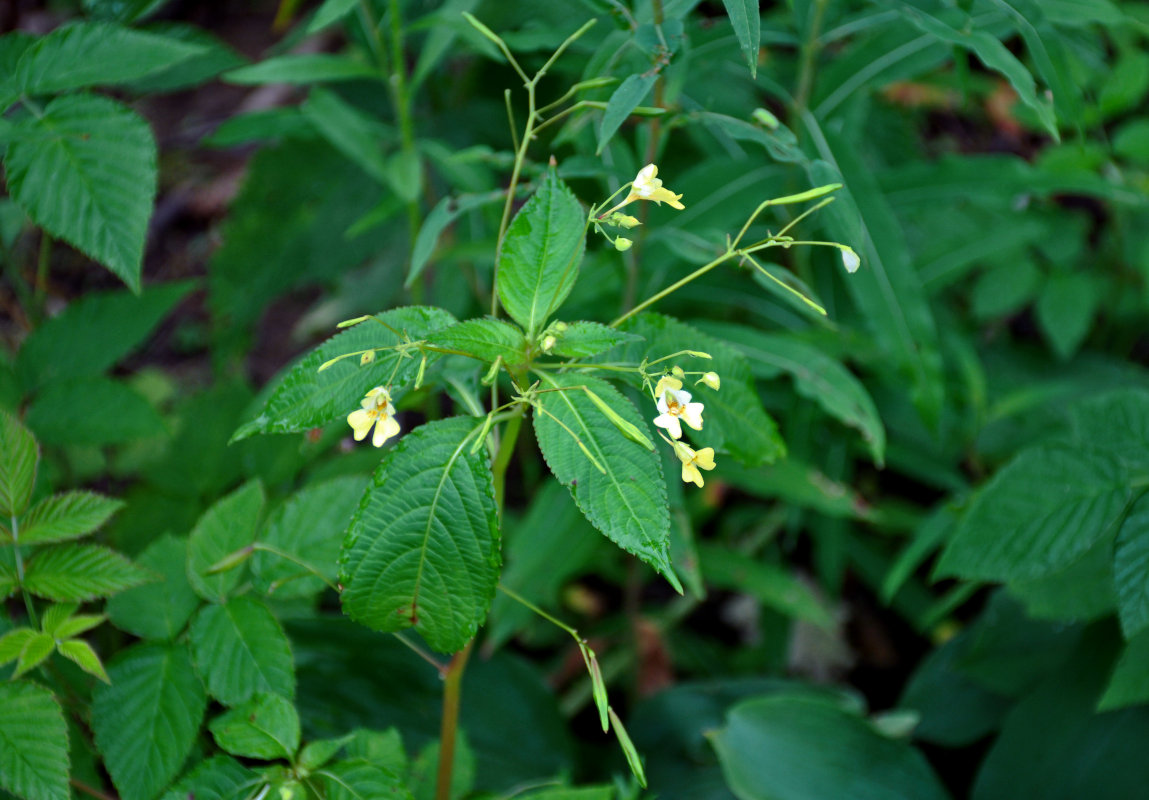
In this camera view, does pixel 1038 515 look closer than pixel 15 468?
No

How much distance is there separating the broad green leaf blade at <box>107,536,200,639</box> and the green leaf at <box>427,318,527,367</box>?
1.58 feet

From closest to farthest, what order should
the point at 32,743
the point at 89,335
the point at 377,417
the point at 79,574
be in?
the point at 377,417 → the point at 32,743 → the point at 79,574 → the point at 89,335

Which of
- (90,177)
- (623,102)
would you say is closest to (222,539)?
(90,177)

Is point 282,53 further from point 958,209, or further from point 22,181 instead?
point 958,209

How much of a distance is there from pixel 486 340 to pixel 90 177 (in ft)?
2.03

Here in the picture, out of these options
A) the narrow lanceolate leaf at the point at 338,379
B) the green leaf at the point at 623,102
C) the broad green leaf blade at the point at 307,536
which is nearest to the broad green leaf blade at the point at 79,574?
the broad green leaf blade at the point at 307,536

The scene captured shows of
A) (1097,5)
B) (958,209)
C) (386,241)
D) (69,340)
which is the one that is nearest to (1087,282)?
(958,209)

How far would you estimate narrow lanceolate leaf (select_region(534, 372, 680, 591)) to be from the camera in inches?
25.0

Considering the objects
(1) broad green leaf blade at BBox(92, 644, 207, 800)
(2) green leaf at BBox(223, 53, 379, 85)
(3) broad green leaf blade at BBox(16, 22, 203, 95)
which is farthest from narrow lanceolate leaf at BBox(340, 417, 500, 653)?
(2) green leaf at BBox(223, 53, 379, 85)

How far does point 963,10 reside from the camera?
110 centimetres

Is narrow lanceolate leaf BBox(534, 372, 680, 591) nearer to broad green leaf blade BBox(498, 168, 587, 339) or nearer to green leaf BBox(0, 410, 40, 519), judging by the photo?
broad green leaf blade BBox(498, 168, 587, 339)

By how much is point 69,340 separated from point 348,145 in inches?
21.9

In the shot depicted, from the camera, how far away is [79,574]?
853 mm

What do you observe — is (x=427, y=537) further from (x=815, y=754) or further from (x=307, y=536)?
(x=815, y=754)
